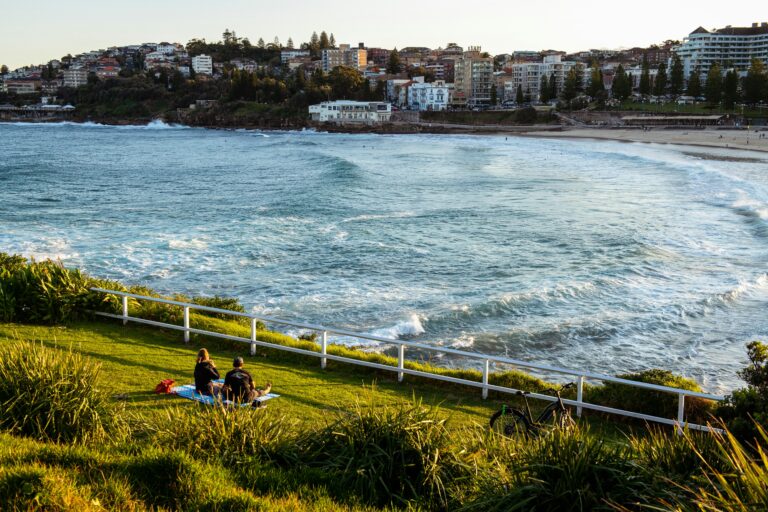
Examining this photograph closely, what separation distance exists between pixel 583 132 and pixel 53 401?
11274cm

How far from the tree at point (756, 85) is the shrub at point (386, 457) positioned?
123849mm

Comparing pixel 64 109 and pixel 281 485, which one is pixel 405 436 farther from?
pixel 64 109

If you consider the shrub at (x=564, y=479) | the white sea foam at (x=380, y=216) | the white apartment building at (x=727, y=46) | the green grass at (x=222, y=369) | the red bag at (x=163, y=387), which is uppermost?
the white apartment building at (x=727, y=46)

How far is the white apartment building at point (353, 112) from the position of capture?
147 m

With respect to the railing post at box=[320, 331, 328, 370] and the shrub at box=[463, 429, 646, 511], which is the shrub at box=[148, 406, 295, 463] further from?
the railing post at box=[320, 331, 328, 370]

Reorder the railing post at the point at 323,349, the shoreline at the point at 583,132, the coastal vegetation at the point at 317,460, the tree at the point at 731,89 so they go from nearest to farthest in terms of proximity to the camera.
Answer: the coastal vegetation at the point at 317,460 → the railing post at the point at 323,349 → the shoreline at the point at 583,132 → the tree at the point at 731,89

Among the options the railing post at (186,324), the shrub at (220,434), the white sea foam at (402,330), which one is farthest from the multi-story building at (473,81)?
the shrub at (220,434)

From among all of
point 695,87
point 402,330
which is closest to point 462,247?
point 402,330

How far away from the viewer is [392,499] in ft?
20.7

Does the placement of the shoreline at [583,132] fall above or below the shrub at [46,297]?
below

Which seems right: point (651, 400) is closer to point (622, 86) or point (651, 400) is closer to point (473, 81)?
point (622, 86)

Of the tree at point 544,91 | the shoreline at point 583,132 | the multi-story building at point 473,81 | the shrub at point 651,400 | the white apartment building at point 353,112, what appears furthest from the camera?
the multi-story building at point 473,81

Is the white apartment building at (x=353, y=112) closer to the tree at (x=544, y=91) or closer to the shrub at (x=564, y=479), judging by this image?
the tree at (x=544, y=91)

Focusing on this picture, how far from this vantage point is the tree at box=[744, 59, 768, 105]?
113688 mm
